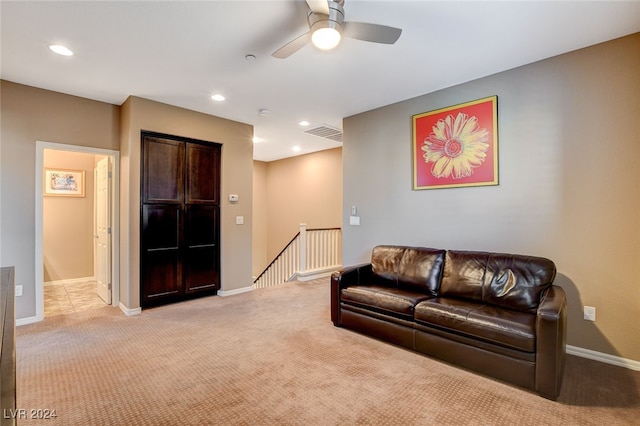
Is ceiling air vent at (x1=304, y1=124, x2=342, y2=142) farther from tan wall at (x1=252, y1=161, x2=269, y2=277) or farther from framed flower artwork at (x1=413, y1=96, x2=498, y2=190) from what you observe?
tan wall at (x1=252, y1=161, x2=269, y2=277)

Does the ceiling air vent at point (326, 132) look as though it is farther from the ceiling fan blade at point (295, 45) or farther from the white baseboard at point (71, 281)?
the white baseboard at point (71, 281)

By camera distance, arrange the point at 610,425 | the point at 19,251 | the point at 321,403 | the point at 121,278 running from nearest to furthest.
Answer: the point at 610,425
the point at 321,403
the point at 19,251
the point at 121,278

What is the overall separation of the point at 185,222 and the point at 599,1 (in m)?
4.82

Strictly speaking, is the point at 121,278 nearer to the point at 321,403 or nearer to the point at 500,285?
the point at 321,403

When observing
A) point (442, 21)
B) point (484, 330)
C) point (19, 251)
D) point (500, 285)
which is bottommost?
point (484, 330)

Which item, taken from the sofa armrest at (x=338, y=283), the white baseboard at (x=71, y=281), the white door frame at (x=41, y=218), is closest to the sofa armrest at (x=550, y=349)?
the sofa armrest at (x=338, y=283)

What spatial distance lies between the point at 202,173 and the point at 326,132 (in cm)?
227

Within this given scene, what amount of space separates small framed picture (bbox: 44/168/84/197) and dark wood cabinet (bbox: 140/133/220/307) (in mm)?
2858

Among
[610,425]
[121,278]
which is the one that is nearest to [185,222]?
[121,278]

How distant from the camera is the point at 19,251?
3553 millimetres

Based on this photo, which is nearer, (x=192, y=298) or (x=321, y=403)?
(x=321, y=403)

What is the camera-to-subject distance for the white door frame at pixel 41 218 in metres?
3.67

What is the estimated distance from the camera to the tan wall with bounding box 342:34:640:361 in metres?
2.62

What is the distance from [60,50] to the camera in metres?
2.83
